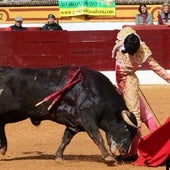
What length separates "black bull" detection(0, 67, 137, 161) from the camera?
6301 millimetres

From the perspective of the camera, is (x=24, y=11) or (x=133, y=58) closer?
(x=133, y=58)

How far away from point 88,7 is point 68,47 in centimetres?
237

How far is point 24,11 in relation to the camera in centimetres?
1600

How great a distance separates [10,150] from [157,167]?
1734 millimetres

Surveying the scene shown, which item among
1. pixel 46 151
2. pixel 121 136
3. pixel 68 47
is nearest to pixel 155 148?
pixel 121 136

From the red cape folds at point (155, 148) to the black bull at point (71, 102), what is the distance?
17 cm

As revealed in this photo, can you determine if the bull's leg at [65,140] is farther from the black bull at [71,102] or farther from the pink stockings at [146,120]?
the pink stockings at [146,120]

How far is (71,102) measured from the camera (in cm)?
636

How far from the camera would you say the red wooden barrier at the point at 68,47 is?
13633mm

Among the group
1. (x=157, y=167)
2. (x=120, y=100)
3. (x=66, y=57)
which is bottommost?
(x=66, y=57)

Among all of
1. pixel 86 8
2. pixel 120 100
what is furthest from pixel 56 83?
pixel 86 8

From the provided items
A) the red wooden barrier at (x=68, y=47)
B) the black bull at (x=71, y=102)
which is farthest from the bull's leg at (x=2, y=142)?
the red wooden barrier at (x=68, y=47)

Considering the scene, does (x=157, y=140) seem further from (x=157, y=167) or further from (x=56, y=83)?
(x=56, y=83)

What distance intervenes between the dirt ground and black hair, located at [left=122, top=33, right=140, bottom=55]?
3.37 ft
